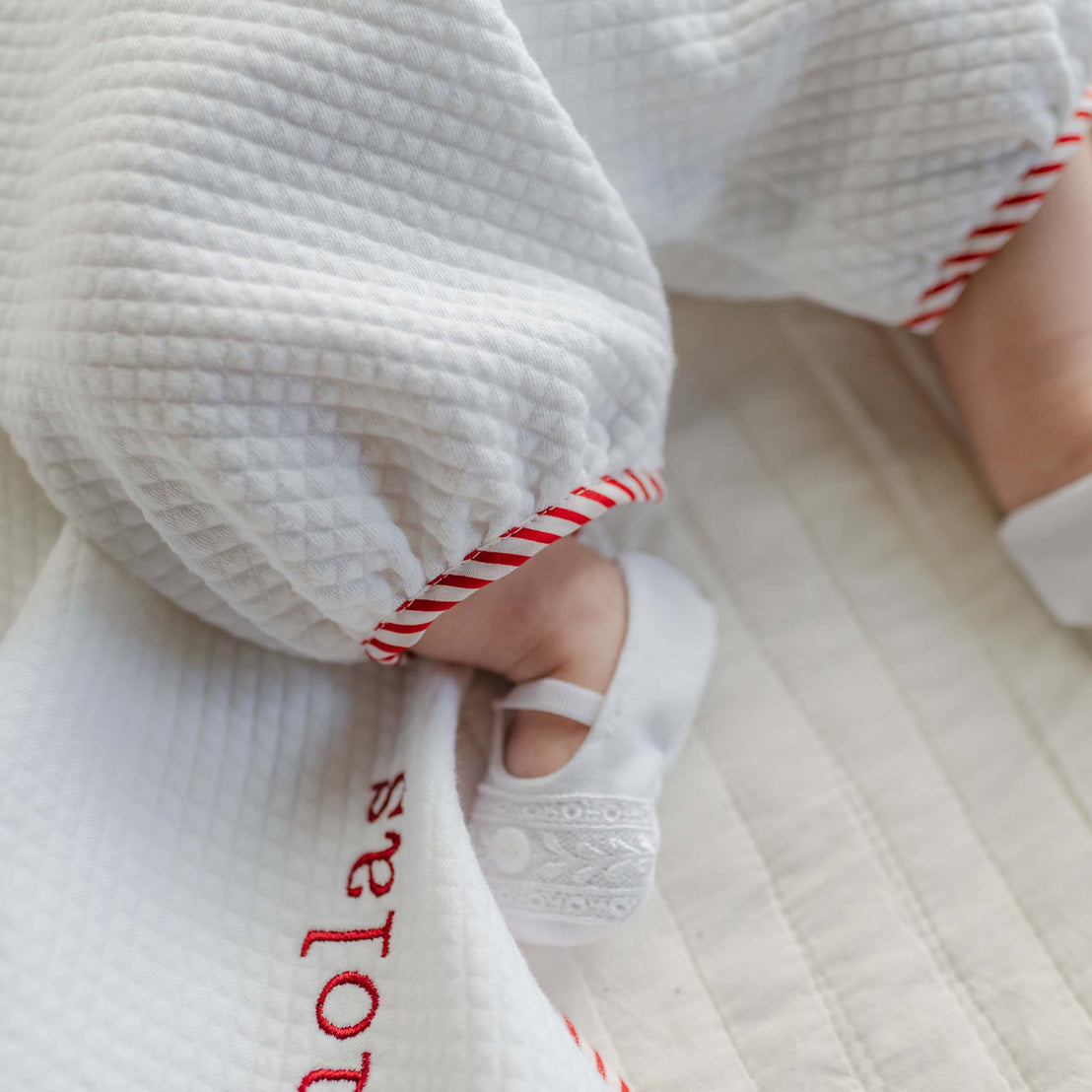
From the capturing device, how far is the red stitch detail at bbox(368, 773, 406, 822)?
569mm

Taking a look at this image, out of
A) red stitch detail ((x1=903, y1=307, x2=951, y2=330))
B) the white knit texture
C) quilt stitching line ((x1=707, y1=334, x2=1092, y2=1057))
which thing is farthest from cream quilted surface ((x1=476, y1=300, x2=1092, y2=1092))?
the white knit texture

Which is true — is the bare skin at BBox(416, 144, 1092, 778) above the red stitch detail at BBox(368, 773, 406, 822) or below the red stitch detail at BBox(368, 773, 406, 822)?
above

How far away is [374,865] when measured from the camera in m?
A: 0.55

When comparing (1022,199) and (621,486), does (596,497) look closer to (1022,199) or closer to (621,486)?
(621,486)

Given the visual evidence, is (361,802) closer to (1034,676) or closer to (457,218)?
(457,218)

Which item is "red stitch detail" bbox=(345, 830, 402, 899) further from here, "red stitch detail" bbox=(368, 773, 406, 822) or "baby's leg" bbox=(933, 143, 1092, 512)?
"baby's leg" bbox=(933, 143, 1092, 512)

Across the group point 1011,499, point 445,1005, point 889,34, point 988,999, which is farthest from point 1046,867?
point 889,34

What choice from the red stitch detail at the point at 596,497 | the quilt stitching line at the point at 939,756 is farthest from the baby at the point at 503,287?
the quilt stitching line at the point at 939,756

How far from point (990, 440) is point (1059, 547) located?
0.09 m

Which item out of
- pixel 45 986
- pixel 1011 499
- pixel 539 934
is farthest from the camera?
pixel 1011 499

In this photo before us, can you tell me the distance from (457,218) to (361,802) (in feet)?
1.12

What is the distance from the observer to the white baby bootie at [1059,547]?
2.06 feet

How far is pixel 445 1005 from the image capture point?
47cm

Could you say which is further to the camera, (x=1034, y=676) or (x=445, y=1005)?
(x=1034, y=676)
